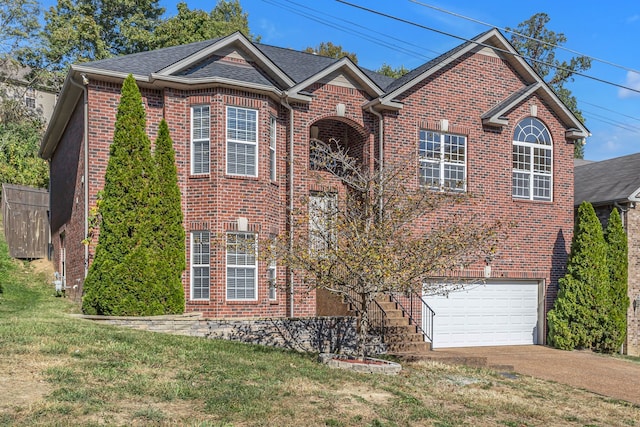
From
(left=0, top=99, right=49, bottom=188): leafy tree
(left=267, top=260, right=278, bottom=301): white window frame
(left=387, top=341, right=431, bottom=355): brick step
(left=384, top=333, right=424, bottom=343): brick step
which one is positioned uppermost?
(left=0, top=99, right=49, bottom=188): leafy tree

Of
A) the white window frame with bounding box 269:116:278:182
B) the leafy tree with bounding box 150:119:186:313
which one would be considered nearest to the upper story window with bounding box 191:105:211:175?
the leafy tree with bounding box 150:119:186:313

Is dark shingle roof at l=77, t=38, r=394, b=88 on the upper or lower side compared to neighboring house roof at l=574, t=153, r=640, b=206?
upper

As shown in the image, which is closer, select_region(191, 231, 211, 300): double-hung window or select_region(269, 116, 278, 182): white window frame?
select_region(191, 231, 211, 300): double-hung window

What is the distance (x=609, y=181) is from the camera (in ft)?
72.4

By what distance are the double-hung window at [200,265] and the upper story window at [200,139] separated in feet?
5.34

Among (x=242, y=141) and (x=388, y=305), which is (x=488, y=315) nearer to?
(x=388, y=305)

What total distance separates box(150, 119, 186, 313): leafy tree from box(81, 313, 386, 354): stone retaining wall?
2.63ft

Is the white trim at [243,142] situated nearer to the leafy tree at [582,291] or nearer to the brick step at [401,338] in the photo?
the brick step at [401,338]

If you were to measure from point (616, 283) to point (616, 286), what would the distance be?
3.6 inches

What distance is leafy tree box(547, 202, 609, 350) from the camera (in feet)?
61.0

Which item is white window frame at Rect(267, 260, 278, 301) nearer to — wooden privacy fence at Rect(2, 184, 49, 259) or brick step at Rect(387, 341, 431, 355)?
brick step at Rect(387, 341, 431, 355)

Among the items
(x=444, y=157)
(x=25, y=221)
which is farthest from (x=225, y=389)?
(x=25, y=221)

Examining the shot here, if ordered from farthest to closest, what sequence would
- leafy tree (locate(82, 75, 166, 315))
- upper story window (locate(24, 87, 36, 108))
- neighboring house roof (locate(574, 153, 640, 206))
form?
upper story window (locate(24, 87, 36, 108)), neighboring house roof (locate(574, 153, 640, 206)), leafy tree (locate(82, 75, 166, 315))

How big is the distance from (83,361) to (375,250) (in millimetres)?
5147
